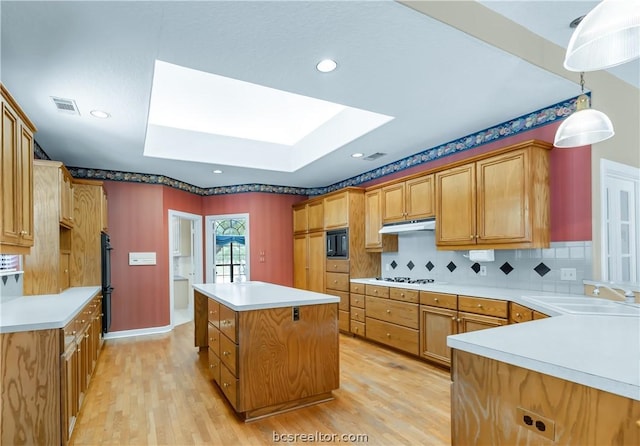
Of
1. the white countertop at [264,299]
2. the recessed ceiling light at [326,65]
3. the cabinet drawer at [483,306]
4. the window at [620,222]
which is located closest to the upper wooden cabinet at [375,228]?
the cabinet drawer at [483,306]

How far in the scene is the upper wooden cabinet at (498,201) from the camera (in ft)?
10.1

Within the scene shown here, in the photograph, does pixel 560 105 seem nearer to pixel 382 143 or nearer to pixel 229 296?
pixel 382 143

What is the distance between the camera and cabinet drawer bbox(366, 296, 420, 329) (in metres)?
3.89

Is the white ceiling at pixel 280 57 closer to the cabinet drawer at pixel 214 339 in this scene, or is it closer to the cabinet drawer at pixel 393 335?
the cabinet drawer at pixel 214 339

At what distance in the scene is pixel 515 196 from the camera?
10.3 ft

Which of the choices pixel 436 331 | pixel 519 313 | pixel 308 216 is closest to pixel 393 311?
pixel 436 331

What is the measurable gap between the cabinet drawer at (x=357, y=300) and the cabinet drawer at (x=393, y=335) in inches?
9.6

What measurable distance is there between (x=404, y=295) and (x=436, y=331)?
555 mm

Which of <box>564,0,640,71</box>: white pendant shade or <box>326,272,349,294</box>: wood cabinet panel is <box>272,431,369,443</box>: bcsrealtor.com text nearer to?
<box>564,0,640,71</box>: white pendant shade

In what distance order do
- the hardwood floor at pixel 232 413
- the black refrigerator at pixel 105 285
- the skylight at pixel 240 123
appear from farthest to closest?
the black refrigerator at pixel 105 285 → the skylight at pixel 240 123 → the hardwood floor at pixel 232 413

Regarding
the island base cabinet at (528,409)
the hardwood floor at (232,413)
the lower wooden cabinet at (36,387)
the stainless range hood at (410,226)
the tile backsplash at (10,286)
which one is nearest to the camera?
the island base cabinet at (528,409)

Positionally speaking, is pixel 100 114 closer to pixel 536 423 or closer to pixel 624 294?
pixel 536 423

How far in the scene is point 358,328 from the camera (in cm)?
480

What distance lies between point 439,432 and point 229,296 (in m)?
1.89
